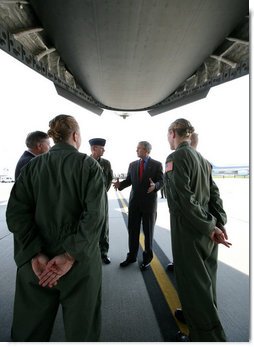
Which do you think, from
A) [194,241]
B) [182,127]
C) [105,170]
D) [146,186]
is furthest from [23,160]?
[194,241]

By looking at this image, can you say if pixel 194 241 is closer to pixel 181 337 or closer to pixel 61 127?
pixel 181 337

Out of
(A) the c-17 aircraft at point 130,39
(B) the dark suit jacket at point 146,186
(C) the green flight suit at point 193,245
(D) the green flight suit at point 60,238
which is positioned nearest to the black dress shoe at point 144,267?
(B) the dark suit jacket at point 146,186

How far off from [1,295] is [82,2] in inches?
117

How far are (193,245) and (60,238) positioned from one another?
1.01 m

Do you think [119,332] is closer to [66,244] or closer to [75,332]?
[75,332]

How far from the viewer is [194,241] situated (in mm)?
1561

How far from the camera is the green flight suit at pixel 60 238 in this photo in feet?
4.09

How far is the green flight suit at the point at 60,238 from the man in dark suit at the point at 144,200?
170 cm

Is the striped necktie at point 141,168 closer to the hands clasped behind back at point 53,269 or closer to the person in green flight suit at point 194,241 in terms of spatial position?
the person in green flight suit at point 194,241

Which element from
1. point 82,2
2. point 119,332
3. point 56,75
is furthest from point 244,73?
point 119,332

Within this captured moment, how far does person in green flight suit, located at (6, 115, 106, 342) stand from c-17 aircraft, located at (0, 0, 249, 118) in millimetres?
1045

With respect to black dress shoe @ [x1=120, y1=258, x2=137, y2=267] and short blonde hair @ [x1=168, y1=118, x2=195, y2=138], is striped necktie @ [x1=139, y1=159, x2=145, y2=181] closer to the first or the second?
black dress shoe @ [x1=120, y1=258, x2=137, y2=267]

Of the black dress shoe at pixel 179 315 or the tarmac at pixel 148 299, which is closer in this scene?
the tarmac at pixel 148 299

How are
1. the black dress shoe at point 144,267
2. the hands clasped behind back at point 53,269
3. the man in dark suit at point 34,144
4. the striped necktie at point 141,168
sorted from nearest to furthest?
the hands clasped behind back at point 53,269 → the man in dark suit at point 34,144 → the black dress shoe at point 144,267 → the striped necktie at point 141,168
